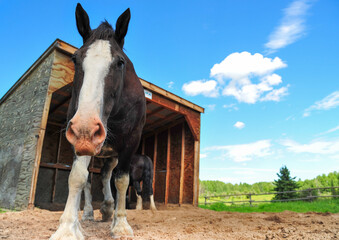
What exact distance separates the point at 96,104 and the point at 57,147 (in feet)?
31.5

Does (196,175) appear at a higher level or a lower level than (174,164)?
lower

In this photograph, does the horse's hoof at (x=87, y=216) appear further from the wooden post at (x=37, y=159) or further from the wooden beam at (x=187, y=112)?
the wooden beam at (x=187, y=112)

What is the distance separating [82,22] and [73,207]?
1893mm

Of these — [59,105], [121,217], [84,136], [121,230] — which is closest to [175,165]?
[59,105]

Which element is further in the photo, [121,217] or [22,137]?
[22,137]

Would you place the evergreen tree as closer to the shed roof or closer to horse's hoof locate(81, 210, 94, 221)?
the shed roof

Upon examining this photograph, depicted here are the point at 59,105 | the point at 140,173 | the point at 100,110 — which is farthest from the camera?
the point at 59,105

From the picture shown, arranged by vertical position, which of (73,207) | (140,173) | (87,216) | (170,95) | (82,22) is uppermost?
(170,95)

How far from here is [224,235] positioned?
2.81 m

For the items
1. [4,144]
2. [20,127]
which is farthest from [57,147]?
[20,127]

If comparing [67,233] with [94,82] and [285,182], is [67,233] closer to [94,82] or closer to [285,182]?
[94,82]

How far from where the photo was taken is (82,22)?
2682 millimetres

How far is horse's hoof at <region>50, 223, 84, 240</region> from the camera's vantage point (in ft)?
6.30

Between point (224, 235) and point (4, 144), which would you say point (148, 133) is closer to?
point (4, 144)
